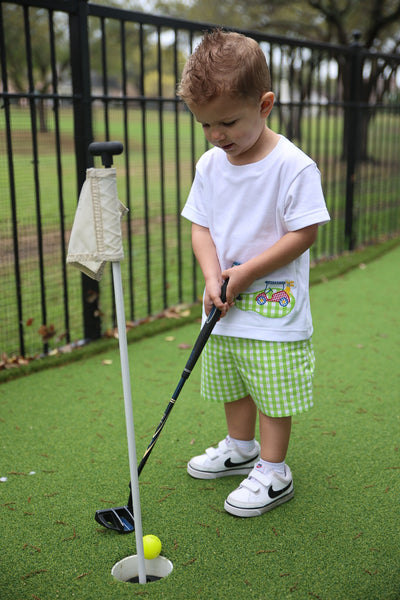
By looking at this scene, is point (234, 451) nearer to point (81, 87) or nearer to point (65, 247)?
point (65, 247)

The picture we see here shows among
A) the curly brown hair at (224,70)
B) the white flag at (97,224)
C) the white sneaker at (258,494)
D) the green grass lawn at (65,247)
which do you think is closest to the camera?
the white flag at (97,224)

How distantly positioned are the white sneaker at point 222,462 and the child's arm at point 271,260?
0.68m

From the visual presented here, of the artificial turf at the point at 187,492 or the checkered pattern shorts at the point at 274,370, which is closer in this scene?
the artificial turf at the point at 187,492

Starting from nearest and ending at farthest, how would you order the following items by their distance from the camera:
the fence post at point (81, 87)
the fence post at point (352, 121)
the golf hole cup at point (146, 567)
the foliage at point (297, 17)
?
the golf hole cup at point (146, 567)
the fence post at point (81, 87)
the fence post at point (352, 121)
the foliage at point (297, 17)

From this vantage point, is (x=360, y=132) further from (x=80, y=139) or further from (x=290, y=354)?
(x=290, y=354)

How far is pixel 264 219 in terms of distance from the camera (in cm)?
193

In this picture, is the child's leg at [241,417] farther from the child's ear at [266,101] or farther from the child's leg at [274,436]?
the child's ear at [266,101]

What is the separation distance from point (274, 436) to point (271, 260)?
624 mm

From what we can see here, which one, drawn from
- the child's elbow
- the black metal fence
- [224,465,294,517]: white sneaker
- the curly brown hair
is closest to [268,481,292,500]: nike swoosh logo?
[224,465,294,517]: white sneaker

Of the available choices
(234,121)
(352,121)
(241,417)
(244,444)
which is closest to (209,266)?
(234,121)

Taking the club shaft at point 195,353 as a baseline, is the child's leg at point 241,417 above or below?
below

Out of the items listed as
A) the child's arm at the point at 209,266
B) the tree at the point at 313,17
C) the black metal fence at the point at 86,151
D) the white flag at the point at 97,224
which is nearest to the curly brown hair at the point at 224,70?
the white flag at the point at 97,224

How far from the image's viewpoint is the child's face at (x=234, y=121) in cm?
174

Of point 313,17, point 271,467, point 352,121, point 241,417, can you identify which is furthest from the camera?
point 313,17
